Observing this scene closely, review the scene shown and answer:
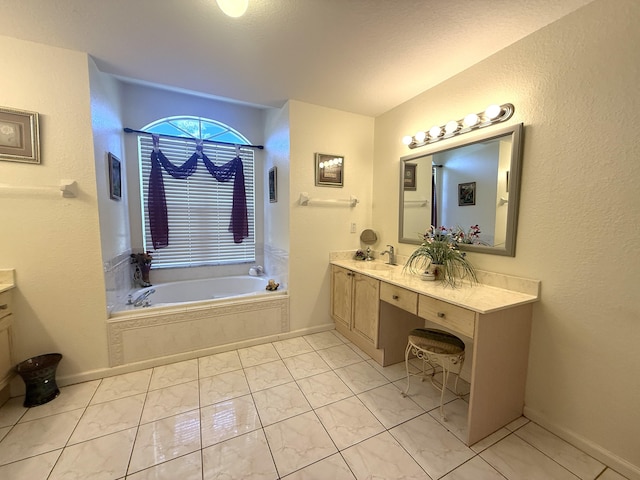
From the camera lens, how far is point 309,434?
1521mm

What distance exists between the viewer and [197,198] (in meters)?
3.22

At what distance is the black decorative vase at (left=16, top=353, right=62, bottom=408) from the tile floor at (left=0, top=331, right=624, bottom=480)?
0.18 ft

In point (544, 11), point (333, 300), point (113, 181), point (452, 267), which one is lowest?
point (333, 300)

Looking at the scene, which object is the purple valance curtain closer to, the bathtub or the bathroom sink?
the bathtub

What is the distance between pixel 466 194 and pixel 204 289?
3.03 metres

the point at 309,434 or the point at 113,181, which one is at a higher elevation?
the point at 113,181

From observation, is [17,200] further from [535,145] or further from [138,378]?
[535,145]

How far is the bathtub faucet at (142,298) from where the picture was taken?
2382 mm

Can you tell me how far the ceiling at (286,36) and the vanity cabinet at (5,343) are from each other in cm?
172

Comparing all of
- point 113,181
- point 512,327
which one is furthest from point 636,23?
point 113,181

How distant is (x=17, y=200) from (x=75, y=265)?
538mm

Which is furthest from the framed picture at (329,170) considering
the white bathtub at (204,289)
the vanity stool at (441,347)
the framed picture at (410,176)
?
the vanity stool at (441,347)

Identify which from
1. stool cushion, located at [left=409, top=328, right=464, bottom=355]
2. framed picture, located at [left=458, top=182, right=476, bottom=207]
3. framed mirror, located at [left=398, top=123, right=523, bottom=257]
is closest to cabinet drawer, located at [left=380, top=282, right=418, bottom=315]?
stool cushion, located at [left=409, top=328, right=464, bottom=355]

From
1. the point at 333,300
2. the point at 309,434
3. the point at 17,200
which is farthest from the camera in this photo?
the point at 333,300
